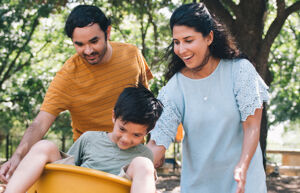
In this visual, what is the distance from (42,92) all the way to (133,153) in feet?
21.4

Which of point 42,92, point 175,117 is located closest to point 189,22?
point 175,117

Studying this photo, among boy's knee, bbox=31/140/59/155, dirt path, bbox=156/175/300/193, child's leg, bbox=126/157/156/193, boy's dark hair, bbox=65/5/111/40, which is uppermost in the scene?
boy's dark hair, bbox=65/5/111/40

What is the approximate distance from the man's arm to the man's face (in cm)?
45

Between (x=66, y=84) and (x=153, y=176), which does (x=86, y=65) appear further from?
(x=153, y=176)

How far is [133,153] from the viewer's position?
215 centimetres

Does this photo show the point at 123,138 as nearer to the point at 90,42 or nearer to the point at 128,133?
the point at 128,133

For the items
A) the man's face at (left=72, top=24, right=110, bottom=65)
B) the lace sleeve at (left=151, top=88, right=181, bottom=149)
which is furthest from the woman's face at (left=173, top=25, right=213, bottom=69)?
the man's face at (left=72, top=24, right=110, bottom=65)

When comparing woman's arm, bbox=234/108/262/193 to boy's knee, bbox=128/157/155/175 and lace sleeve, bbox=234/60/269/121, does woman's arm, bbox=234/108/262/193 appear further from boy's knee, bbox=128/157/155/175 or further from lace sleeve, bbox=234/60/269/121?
boy's knee, bbox=128/157/155/175

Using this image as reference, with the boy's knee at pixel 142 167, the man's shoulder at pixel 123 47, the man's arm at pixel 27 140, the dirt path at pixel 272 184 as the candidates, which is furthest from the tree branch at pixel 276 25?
the boy's knee at pixel 142 167

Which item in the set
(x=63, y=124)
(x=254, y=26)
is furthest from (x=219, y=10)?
(x=63, y=124)

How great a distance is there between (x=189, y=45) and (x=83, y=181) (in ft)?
2.85

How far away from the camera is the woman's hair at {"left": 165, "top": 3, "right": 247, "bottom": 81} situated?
206 centimetres

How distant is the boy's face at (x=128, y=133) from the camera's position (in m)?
2.03

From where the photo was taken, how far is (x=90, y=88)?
2.66 m
